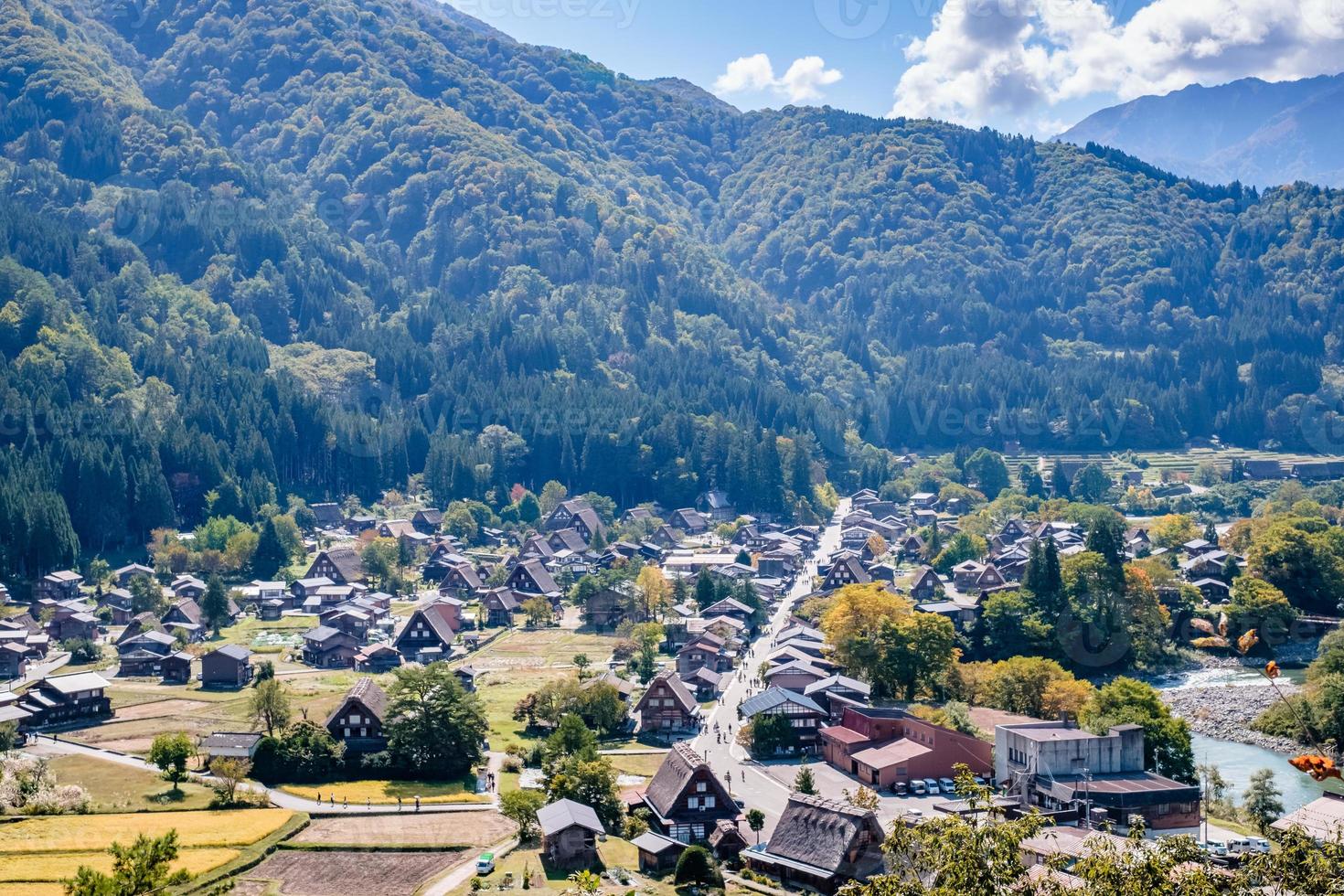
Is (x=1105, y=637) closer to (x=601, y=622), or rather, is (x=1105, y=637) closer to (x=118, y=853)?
(x=601, y=622)

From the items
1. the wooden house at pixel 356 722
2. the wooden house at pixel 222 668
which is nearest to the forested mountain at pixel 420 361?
the wooden house at pixel 222 668

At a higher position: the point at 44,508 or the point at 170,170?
the point at 170,170

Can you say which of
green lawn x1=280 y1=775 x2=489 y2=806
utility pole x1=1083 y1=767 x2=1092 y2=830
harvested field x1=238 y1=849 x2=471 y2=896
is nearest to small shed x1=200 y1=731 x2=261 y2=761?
green lawn x1=280 y1=775 x2=489 y2=806

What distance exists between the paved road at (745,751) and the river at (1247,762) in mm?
16263

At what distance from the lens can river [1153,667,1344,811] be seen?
49656 mm

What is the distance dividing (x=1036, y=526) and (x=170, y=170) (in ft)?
385

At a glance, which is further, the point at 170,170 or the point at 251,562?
the point at 170,170

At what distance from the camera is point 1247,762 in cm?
5550

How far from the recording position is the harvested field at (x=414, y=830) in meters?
40.4

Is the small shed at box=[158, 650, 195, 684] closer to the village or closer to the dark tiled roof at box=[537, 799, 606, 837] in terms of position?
the village

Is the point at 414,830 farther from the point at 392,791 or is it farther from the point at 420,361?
the point at 420,361

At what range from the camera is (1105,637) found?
234 feet

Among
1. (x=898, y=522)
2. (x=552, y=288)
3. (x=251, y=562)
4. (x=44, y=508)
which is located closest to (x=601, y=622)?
(x=251, y=562)

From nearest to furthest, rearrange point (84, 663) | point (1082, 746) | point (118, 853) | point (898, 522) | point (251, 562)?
point (118, 853) < point (1082, 746) < point (84, 663) < point (251, 562) < point (898, 522)
